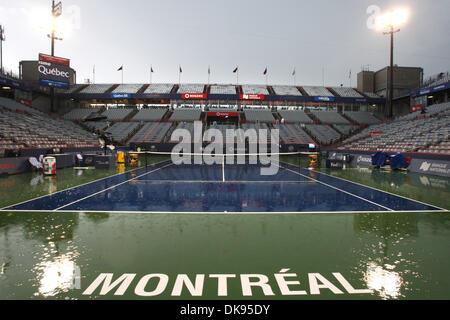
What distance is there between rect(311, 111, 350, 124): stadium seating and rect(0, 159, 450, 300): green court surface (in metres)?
49.7

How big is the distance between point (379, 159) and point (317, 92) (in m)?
42.1

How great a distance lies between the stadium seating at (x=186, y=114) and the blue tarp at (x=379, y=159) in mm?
36257

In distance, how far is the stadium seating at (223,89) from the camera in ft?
195

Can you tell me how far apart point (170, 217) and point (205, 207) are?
1556 mm

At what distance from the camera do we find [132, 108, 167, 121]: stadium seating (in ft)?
177

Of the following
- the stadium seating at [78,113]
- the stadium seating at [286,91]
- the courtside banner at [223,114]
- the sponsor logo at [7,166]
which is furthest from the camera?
the stadium seating at [286,91]

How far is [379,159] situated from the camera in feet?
75.5

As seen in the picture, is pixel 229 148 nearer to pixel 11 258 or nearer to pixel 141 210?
pixel 141 210

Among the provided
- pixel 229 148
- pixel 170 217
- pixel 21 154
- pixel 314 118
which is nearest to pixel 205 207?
pixel 170 217

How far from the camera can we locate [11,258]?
4.84 m

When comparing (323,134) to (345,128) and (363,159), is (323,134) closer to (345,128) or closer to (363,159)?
(345,128)

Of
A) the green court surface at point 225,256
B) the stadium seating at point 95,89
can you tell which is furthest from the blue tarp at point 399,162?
the stadium seating at point 95,89

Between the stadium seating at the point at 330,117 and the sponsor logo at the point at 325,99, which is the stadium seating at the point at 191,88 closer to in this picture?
the sponsor logo at the point at 325,99

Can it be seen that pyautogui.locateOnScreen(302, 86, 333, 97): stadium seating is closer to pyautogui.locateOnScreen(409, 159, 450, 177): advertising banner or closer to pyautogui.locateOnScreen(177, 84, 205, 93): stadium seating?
pyautogui.locateOnScreen(177, 84, 205, 93): stadium seating
